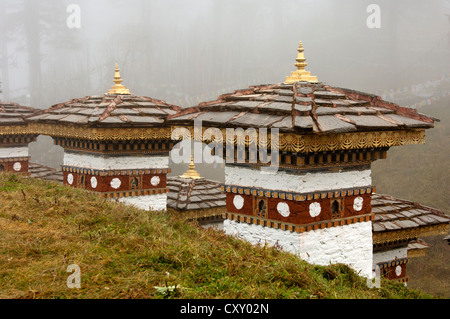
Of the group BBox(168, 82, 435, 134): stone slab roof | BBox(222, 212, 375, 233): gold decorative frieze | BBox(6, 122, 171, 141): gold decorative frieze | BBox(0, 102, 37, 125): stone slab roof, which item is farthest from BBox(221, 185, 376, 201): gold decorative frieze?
BBox(0, 102, 37, 125): stone slab roof

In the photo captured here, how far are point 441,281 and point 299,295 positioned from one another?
1353cm

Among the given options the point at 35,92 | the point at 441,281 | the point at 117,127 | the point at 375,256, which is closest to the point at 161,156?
the point at 117,127

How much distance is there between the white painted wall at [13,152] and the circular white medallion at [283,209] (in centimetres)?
865

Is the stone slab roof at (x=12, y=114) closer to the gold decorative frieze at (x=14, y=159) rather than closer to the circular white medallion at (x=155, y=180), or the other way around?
the gold decorative frieze at (x=14, y=159)

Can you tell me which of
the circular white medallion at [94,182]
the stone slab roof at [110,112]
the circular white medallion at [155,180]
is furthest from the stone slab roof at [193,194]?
the stone slab roof at [110,112]

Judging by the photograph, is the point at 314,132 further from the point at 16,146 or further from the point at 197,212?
the point at 16,146

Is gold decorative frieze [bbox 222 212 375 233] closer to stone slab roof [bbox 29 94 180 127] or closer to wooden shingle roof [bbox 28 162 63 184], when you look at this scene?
stone slab roof [bbox 29 94 180 127]

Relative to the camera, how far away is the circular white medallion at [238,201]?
7.67 metres

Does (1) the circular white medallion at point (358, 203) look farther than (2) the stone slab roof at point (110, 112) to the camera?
No

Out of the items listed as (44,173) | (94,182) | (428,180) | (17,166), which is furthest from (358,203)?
(428,180)

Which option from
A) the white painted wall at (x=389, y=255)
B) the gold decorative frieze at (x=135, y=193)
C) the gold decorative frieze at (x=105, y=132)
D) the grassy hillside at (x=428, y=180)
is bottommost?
the grassy hillside at (x=428, y=180)

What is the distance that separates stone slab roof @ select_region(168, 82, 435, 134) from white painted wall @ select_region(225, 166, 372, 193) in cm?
71

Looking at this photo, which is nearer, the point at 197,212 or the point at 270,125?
the point at 270,125

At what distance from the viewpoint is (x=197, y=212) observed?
10562 mm
